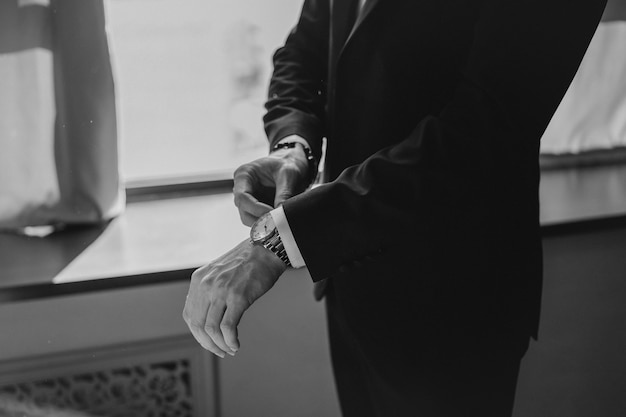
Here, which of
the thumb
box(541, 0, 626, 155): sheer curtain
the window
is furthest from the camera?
box(541, 0, 626, 155): sheer curtain

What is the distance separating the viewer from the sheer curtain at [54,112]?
1.36 m

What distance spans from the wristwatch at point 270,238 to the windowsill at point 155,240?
2.05 ft

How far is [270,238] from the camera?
2.25 feet

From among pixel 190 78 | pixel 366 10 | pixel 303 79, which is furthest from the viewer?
pixel 190 78

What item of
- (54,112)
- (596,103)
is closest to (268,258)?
(54,112)

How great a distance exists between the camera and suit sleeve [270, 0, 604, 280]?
638 mm

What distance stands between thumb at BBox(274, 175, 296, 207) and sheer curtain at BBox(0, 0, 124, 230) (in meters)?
0.72

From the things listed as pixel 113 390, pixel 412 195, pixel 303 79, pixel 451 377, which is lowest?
pixel 113 390

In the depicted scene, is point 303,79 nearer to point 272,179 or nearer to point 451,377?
point 272,179

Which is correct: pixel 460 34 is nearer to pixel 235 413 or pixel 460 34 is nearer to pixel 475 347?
pixel 475 347

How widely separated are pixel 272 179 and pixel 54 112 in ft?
2.36

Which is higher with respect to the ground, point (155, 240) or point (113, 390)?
point (155, 240)

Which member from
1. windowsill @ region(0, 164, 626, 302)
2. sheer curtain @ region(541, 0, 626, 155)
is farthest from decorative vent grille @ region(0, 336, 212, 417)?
sheer curtain @ region(541, 0, 626, 155)

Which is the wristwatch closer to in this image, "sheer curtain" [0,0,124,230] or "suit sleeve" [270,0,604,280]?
"suit sleeve" [270,0,604,280]
